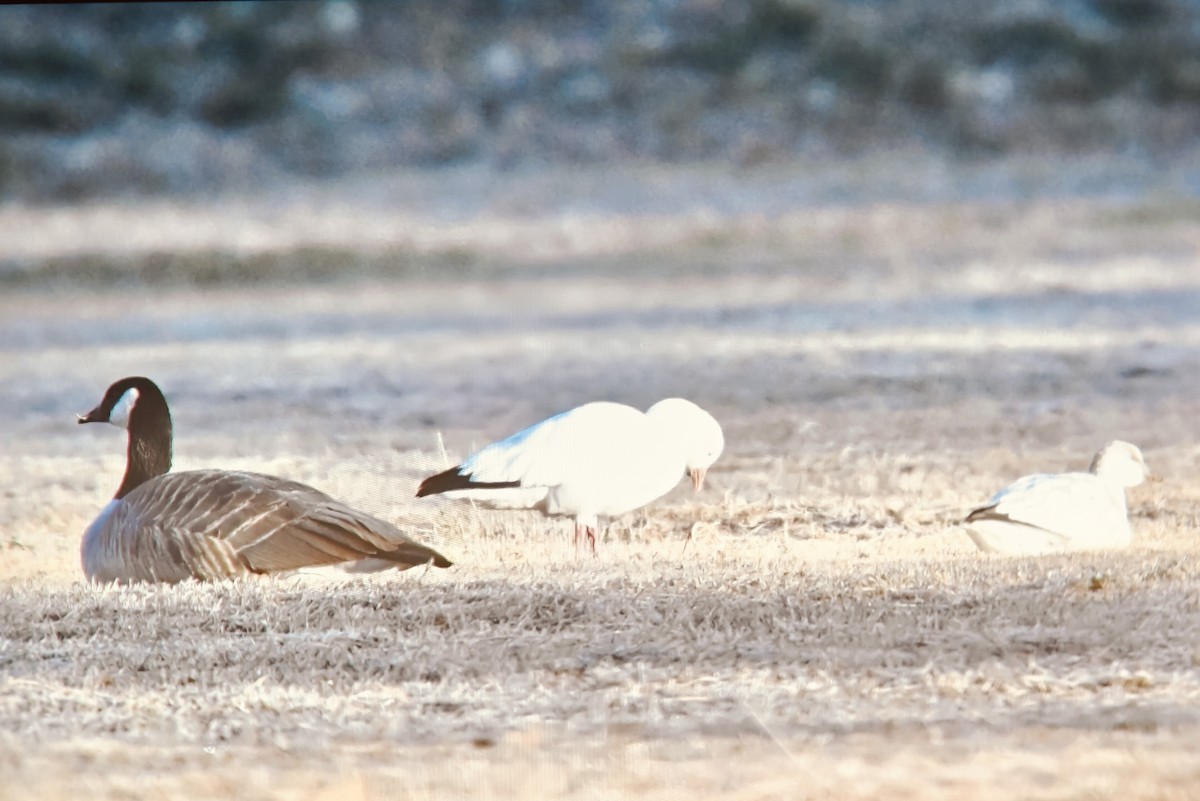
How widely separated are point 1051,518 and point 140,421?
9.28 ft

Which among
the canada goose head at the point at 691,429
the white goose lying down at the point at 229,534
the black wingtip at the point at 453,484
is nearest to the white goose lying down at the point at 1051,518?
the canada goose head at the point at 691,429

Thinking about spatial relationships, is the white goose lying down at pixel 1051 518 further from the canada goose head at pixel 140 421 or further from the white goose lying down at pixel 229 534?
the canada goose head at pixel 140 421

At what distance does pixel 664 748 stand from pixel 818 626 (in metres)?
0.80

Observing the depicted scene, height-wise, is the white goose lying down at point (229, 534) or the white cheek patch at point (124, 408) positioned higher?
the white cheek patch at point (124, 408)

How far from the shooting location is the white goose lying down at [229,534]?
4.53 meters

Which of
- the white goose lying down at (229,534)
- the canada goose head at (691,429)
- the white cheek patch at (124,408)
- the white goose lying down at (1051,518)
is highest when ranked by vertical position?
the white cheek patch at (124,408)

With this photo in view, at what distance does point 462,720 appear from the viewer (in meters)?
3.17

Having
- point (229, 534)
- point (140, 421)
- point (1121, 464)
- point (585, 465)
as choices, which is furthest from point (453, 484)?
point (1121, 464)

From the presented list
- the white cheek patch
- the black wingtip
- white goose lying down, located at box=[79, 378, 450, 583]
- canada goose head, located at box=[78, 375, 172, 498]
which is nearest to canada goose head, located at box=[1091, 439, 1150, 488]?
the black wingtip

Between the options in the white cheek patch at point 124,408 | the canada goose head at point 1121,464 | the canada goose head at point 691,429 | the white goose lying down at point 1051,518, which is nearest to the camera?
the white goose lying down at point 1051,518

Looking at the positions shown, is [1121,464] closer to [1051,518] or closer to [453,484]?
[1051,518]

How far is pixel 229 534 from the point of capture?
15.1ft

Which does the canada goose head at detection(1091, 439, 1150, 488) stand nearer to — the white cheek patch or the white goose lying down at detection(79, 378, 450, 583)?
the white goose lying down at detection(79, 378, 450, 583)

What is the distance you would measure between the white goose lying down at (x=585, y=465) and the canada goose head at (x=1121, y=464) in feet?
4.31
